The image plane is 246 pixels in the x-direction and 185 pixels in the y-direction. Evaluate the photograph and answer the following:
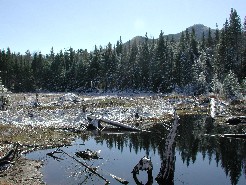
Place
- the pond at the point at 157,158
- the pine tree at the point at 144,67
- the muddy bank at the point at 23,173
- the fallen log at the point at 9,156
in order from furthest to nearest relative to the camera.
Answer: the pine tree at the point at 144,67 → the fallen log at the point at 9,156 → the pond at the point at 157,158 → the muddy bank at the point at 23,173

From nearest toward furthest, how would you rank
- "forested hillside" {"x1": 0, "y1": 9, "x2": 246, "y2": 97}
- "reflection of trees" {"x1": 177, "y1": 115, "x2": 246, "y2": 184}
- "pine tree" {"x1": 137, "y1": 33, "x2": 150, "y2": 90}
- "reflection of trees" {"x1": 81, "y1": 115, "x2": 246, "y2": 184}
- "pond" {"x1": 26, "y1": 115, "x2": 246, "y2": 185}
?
"pond" {"x1": 26, "y1": 115, "x2": 246, "y2": 185} → "reflection of trees" {"x1": 177, "y1": 115, "x2": 246, "y2": 184} → "reflection of trees" {"x1": 81, "y1": 115, "x2": 246, "y2": 184} → "forested hillside" {"x1": 0, "y1": 9, "x2": 246, "y2": 97} → "pine tree" {"x1": 137, "y1": 33, "x2": 150, "y2": 90}

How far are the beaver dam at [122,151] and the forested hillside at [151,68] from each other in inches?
1994

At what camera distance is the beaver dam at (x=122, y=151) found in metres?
24.3

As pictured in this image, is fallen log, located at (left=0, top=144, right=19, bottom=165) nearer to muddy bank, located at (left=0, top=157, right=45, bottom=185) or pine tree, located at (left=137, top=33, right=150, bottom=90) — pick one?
muddy bank, located at (left=0, top=157, right=45, bottom=185)

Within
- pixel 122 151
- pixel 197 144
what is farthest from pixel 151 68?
pixel 122 151

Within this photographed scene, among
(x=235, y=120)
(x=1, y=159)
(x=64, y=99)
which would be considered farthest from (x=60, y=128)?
(x=64, y=99)

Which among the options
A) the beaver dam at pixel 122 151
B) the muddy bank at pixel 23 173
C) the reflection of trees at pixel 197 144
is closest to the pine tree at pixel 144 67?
the beaver dam at pixel 122 151

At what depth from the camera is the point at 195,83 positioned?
368ft

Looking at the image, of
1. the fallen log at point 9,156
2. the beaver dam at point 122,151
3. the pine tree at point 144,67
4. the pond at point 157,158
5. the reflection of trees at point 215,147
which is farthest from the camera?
the pine tree at point 144,67

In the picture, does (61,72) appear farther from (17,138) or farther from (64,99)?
(17,138)

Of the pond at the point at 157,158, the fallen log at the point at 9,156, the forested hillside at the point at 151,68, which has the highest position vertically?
the forested hillside at the point at 151,68

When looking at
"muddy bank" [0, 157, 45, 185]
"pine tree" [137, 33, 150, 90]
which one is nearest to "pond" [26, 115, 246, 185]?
"muddy bank" [0, 157, 45, 185]

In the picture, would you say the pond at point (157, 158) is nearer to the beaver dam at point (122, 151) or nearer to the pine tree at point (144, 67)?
the beaver dam at point (122, 151)

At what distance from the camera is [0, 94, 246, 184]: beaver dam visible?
24266 millimetres
